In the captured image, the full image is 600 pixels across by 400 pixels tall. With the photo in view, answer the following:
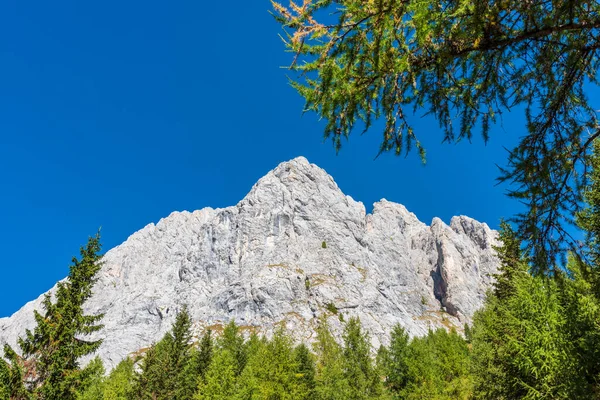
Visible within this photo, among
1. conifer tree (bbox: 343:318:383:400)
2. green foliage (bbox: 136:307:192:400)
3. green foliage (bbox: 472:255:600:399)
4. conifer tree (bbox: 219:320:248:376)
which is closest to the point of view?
green foliage (bbox: 472:255:600:399)

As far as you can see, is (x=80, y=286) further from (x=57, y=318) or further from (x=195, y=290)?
(x=195, y=290)

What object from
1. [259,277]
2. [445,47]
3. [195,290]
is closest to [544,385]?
[445,47]

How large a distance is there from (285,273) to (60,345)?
12529cm

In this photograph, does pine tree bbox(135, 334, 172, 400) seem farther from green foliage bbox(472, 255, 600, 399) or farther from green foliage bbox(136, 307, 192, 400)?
green foliage bbox(472, 255, 600, 399)

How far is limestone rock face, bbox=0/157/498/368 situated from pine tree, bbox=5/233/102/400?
347 ft

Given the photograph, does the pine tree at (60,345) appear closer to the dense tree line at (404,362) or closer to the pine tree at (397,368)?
the dense tree line at (404,362)

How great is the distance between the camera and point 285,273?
A: 465ft

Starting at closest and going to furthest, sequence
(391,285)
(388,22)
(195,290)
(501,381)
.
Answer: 1. (388,22)
2. (501,381)
3. (195,290)
4. (391,285)

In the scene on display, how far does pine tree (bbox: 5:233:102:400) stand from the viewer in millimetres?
17562

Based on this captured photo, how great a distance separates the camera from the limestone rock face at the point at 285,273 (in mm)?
132250

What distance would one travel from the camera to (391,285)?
164 metres

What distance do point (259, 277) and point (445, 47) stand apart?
13896 cm

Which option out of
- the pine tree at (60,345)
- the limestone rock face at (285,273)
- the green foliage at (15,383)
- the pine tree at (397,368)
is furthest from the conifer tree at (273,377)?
the limestone rock face at (285,273)

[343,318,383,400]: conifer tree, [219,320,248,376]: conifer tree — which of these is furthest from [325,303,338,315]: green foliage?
[343,318,383,400]: conifer tree
